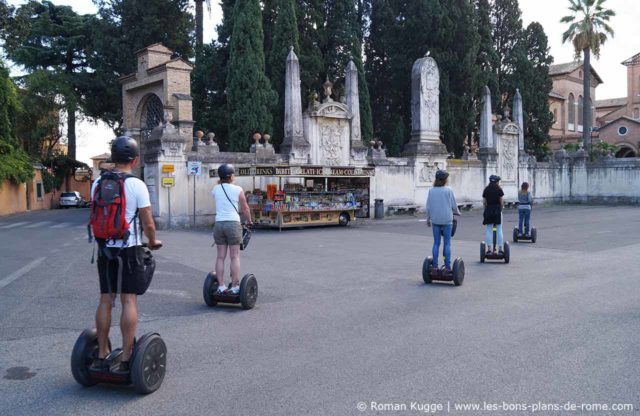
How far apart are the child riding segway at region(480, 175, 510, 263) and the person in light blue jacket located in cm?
268

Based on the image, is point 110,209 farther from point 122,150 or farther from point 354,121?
point 354,121

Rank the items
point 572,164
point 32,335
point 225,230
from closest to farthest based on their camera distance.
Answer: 1. point 32,335
2. point 225,230
3. point 572,164

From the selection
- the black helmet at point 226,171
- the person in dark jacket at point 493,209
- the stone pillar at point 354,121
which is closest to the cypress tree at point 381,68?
the stone pillar at point 354,121

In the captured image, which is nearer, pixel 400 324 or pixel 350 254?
Answer: pixel 400 324

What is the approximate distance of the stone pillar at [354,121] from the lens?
26.8 metres

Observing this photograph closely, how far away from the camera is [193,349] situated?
250 inches

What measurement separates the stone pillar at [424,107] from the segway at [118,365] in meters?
25.0

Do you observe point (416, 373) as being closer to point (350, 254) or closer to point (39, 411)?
point (39, 411)

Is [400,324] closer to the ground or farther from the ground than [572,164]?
closer to the ground

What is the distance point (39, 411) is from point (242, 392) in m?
1.62

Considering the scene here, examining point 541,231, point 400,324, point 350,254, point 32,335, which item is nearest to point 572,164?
point 541,231

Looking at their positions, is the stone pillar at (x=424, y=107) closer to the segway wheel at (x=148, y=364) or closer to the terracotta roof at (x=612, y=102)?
the segway wheel at (x=148, y=364)

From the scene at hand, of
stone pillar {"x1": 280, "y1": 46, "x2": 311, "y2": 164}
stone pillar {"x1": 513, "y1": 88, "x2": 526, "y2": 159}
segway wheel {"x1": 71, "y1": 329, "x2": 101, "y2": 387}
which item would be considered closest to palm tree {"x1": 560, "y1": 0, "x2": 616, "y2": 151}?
stone pillar {"x1": 513, "y1": 88, "x2": 526, "y2": 159}

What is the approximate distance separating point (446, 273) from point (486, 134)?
25321 millimetres
